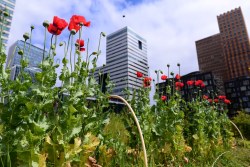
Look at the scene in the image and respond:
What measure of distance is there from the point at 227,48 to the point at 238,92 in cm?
3339

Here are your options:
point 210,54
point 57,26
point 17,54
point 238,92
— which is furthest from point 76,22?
point 210,54

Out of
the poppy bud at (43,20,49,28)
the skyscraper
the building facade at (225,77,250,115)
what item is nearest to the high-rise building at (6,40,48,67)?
the poppy bud at (43,20,49,28)

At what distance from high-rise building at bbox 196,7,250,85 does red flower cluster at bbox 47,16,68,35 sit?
85.0 metres

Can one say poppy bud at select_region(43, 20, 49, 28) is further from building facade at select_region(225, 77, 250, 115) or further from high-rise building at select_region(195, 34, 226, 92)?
high-rise building at select_region(195, 34, 226, 92)

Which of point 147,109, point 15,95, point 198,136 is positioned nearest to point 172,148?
point 147,109

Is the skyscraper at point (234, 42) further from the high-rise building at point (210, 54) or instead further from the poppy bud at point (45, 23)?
the poppy bud at point (45, 23)

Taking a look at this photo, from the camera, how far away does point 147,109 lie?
235 centimetres

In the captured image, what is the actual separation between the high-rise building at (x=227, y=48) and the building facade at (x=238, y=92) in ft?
68.1

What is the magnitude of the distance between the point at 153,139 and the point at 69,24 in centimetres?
163

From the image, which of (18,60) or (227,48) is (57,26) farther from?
(227,48)

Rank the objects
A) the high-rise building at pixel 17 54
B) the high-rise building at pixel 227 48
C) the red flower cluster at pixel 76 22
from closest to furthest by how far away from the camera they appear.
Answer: the high-rise building at pixel 17 54 → the red flower cluster at pixel 76 22 → the high-rise building at pixel 227 48

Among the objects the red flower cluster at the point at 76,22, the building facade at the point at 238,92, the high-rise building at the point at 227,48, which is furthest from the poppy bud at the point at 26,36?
the high-rise building at the point at 227,48

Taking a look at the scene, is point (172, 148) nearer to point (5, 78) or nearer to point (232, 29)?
point (5, 78)

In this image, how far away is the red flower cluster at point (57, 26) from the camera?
1.41 m
